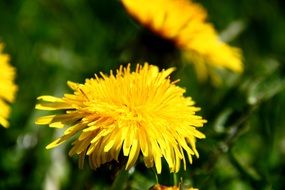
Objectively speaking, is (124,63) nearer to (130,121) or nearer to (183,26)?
(183,26)

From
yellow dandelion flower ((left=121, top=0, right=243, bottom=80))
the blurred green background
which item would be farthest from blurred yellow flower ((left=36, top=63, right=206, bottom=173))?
yellow dandelion flower ((left=121, top=0, right=243, bottom=80))

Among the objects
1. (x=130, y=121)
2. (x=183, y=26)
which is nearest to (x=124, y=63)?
(x=183, y=26)

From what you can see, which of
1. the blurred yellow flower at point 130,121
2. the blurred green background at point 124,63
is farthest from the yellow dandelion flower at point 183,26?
the blurred yellow flower at point 130,121

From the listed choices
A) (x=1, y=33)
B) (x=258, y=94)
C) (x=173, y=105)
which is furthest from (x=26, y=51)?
(x=173, y=105)

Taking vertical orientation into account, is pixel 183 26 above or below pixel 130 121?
above

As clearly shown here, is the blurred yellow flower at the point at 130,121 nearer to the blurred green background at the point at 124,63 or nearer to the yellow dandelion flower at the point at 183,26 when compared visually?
the blurred green background at the point at 124,63

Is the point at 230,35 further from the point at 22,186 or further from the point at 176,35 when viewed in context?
the point at 22,186
